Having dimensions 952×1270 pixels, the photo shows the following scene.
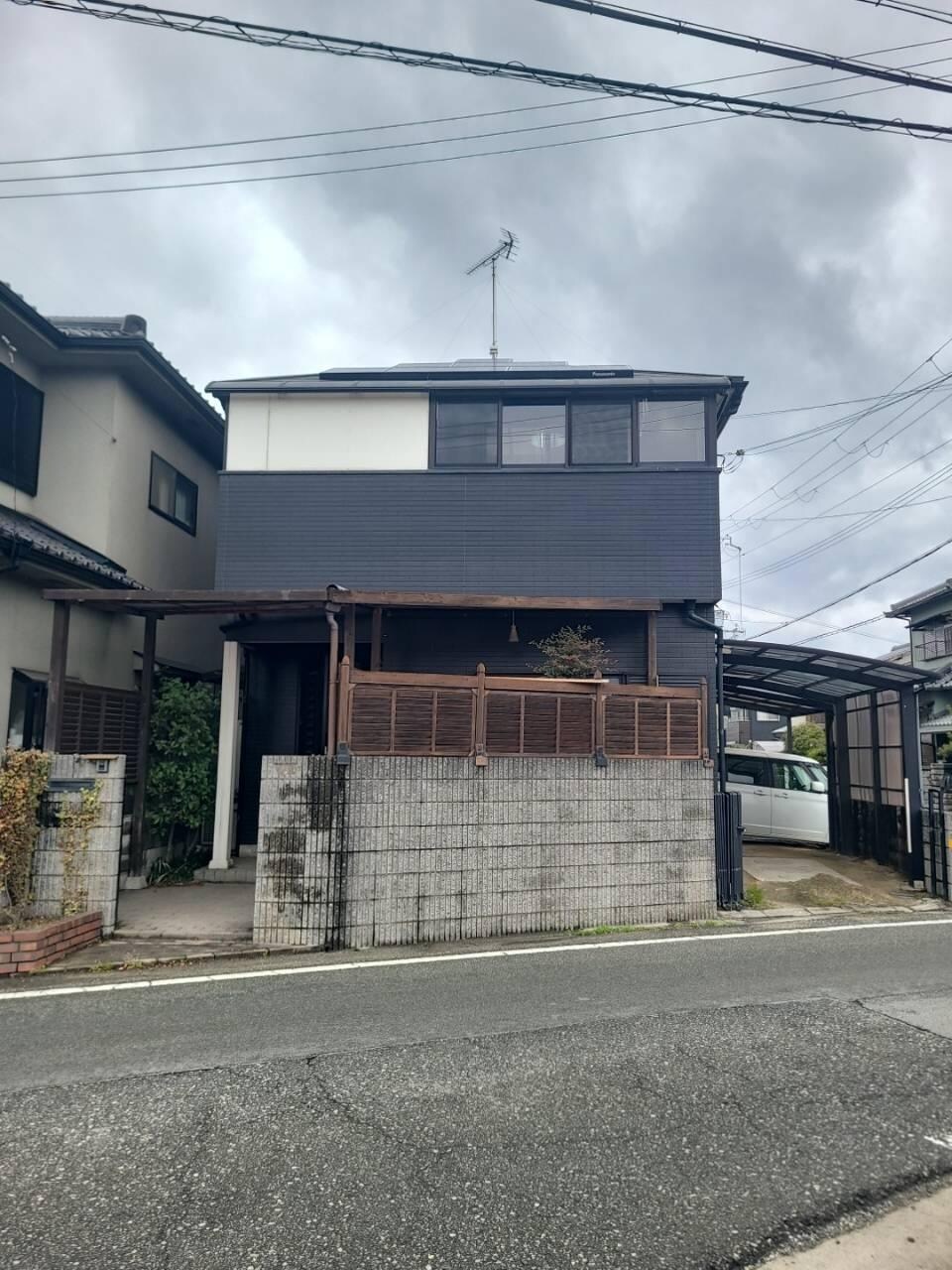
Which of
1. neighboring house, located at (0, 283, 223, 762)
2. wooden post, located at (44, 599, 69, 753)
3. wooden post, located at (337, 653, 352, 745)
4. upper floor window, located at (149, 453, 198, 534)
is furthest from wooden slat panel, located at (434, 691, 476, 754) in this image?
upper floor window, located at (149, 453, 198, 534)

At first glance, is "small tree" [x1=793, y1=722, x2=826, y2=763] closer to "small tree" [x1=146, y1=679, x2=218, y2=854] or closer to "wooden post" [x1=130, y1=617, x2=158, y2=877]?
"small tree" [x1=146, y1=679, x2=218, y2=854]

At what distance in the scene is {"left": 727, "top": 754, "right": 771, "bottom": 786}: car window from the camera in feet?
45.1

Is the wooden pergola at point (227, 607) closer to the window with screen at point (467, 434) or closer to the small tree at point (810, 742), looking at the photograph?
the window with screen at point (467, 434)

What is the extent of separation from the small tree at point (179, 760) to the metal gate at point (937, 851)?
894 cm

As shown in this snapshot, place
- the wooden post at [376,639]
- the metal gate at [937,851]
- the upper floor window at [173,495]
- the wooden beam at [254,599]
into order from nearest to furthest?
1. the wooden beam at [254,599]
2. the wooden post at [376,639]
3. the metal gate at [937,851]
4. the upper floor window at [173,495]

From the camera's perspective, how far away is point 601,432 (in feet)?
34.7

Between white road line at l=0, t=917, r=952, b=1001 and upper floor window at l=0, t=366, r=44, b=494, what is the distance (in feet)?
21.7

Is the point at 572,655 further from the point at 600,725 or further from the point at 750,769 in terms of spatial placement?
the point at 750,769

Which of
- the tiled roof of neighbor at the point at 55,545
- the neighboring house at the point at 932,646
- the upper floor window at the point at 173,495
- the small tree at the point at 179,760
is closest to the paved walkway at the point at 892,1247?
the tiled roof of neighbor at the point at 55,545

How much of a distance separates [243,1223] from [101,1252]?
456 mm

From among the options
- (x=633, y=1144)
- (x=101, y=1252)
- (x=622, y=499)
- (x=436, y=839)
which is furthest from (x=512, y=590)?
(x=101, y=1252)

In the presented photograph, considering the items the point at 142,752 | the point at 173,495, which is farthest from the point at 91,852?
the point at 173,495

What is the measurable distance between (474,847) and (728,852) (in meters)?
3.00

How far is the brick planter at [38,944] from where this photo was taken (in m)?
5.90
